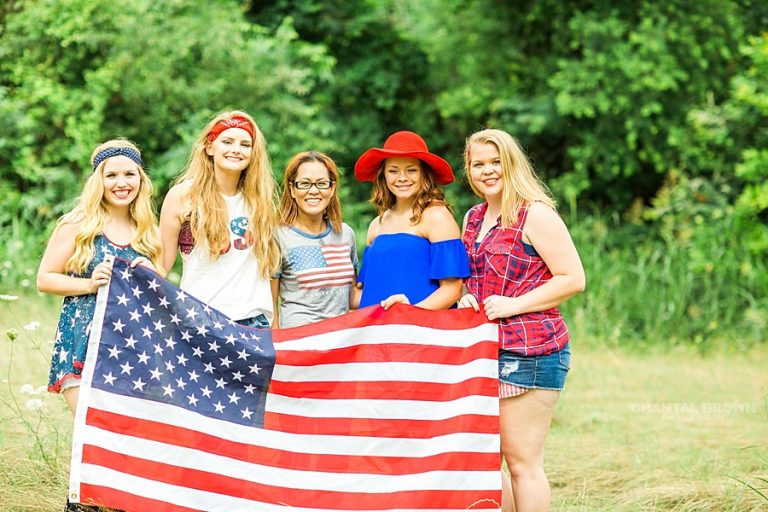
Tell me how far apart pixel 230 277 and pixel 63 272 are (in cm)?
72

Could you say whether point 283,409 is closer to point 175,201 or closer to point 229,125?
point 175,201

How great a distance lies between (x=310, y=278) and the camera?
4.32 metres

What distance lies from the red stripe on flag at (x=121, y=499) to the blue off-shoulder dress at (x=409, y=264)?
1295mm

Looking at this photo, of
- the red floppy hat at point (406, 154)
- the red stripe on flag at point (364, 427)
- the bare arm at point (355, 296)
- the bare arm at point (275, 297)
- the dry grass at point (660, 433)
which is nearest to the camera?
the red stripe on flag at point (364, 427)

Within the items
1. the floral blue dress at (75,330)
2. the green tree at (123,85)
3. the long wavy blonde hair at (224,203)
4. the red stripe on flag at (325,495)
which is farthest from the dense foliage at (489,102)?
the red stripe on flag at (325,495)

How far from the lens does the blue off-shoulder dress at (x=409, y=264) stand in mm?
4129

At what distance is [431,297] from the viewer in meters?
4.18

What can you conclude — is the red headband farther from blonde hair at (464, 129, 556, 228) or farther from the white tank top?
blonde hair at (464, 129, 556, 228)

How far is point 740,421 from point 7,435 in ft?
16.9

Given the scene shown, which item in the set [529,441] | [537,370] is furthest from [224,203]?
[529,441]

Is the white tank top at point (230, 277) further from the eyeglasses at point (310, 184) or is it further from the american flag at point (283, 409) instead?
the eyeglasses at point (310, 184)

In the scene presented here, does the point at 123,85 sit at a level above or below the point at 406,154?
above

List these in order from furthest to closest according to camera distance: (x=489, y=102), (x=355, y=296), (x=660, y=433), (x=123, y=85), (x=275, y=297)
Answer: (x=489, y=102)
(x=123, y=85)
(x=660, y=433)
(x=355, y=296)
(x=275, y=297)

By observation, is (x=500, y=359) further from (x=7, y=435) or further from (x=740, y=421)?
(x=740, y=421)
